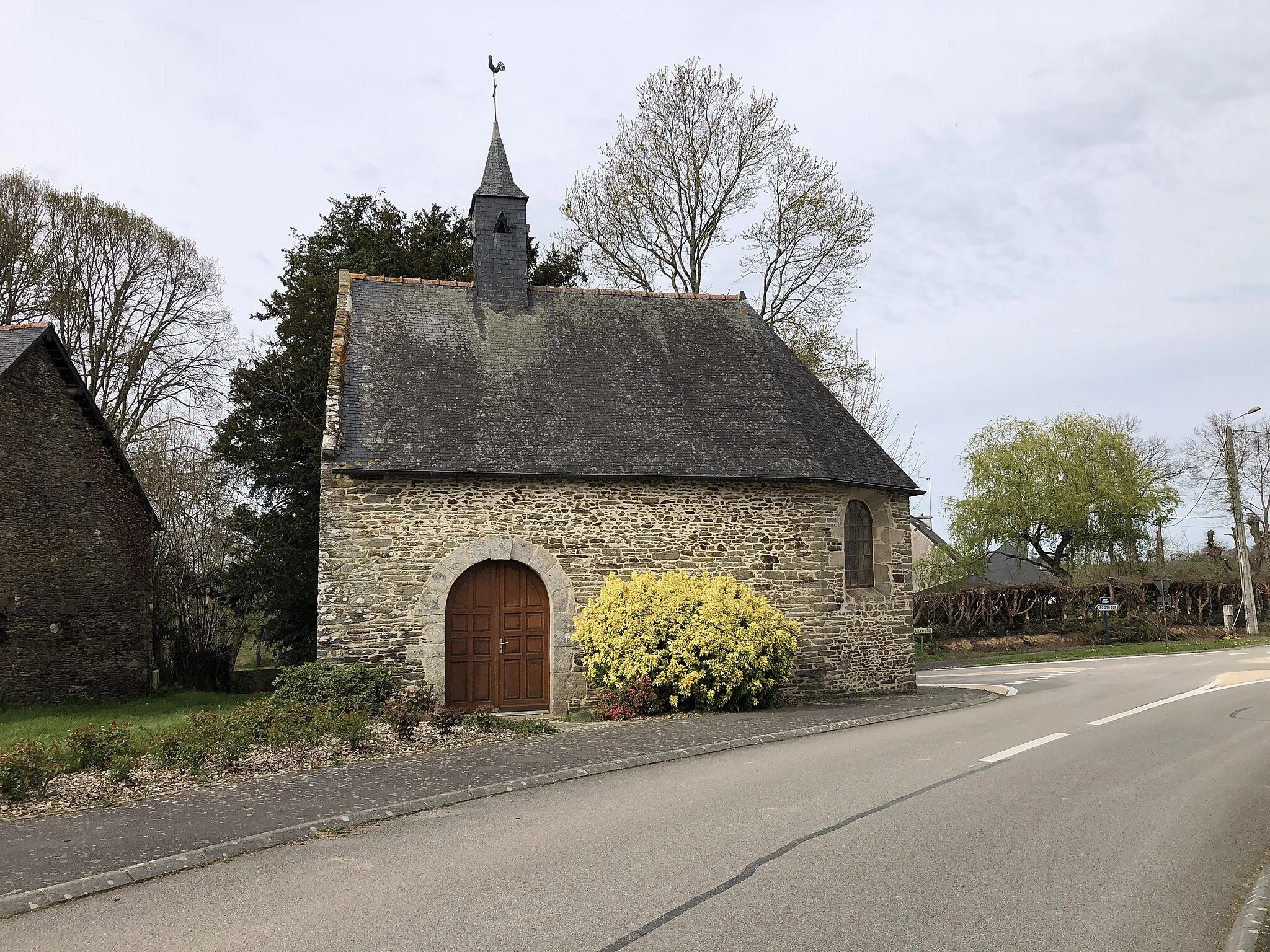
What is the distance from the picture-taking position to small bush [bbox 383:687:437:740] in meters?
10.5

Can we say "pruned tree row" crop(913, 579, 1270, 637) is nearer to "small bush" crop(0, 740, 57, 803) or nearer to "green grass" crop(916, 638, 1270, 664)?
"green grass" crop(916, 638, 1270, 664)

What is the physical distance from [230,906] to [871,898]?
337cm

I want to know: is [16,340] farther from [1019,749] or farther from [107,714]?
[1019,749]

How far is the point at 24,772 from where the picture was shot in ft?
25.5

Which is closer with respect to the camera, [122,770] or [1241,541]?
[122,770]

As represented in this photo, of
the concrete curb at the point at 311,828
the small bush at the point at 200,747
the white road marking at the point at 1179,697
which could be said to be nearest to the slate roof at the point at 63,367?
the small bush at the point at 200,747

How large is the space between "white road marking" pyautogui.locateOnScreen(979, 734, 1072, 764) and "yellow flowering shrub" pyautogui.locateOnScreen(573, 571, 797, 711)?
3.88 metres

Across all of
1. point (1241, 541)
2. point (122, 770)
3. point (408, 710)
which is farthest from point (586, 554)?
point (1241, 541)

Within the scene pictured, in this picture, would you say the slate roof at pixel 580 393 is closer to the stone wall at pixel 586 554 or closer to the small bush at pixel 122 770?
the stone wall at pixel 586 554

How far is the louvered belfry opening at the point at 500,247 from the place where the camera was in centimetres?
1750

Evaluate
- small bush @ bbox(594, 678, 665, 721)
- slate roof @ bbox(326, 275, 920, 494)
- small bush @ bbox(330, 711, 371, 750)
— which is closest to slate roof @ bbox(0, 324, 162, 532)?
slate roof @ bbox(326, 275, 920, 494)

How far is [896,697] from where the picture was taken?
15188 mm

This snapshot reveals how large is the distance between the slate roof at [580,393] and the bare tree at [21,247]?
12.4 meters

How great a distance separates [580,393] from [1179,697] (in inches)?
412
